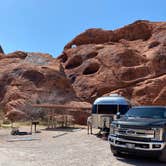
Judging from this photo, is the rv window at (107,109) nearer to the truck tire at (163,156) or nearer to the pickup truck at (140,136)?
the pickup truck at (140,136)

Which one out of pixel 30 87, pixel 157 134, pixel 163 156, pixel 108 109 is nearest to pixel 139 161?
pixel 163 156

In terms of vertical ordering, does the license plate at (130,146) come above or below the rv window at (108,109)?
below

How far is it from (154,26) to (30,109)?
32218mm

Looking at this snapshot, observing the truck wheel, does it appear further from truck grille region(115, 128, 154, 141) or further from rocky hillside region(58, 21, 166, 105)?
rocky hillside region(58, 21, 166, 105)

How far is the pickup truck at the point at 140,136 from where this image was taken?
986 centimetres

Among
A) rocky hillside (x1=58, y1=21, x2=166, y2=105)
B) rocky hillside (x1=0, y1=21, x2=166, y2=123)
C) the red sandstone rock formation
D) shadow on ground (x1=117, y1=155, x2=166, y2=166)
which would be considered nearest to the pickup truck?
shadow on ground (x1=117, y1=155, x2=166, y2=166)

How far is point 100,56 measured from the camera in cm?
5066

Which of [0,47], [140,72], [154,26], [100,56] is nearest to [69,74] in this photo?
[100,56]

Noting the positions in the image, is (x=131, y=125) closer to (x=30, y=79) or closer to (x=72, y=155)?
(x=72, y=155)

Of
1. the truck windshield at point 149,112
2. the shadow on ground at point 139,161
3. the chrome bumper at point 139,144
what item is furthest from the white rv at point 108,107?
the chrome bumper at point 139,144

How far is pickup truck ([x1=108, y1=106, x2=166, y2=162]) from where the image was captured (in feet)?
32.3

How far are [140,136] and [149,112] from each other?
1.99 meters

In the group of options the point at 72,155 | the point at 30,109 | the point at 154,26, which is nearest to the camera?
the point at 72,155

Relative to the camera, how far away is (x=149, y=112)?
11914mm
